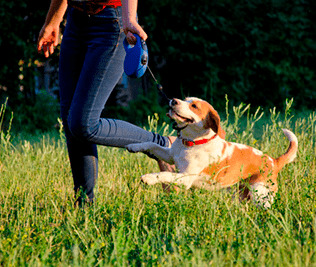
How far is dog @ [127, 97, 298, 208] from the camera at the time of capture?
3.23 meters

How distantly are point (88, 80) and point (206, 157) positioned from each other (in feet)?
3.19

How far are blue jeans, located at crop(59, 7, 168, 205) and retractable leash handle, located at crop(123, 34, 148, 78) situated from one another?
0.17m

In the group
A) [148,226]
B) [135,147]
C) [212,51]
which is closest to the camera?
[148,226]

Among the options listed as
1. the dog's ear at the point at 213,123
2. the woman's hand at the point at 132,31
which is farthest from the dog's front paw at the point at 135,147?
the woman's hand at the point at 132,31

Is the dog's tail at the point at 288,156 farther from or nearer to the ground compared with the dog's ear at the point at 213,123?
nearer to the ground

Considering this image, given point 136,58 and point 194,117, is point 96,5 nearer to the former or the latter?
point 136,58

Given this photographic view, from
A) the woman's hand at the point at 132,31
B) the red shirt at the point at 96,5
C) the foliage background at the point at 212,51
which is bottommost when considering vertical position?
the foliage background at the point at 212,51

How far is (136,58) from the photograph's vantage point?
291 centimetres

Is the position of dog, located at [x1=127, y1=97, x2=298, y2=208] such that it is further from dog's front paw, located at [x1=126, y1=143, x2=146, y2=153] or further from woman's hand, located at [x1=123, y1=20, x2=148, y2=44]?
woman's hand, located at [x1=123, y1=20, x2=148, y2=44]

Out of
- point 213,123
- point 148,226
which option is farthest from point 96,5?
point 148,226

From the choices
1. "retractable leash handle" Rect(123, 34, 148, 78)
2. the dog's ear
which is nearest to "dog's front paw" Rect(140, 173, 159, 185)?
the dog's ear

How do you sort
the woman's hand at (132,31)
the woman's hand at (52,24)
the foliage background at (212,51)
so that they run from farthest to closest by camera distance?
the foliage background at (212,51) → the woman's hand at (52,24) → the woman's hand at (132,31)

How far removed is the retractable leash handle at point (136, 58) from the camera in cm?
288

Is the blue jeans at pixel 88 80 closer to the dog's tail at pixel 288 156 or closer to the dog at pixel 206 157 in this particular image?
the dog at pixel 206 157
